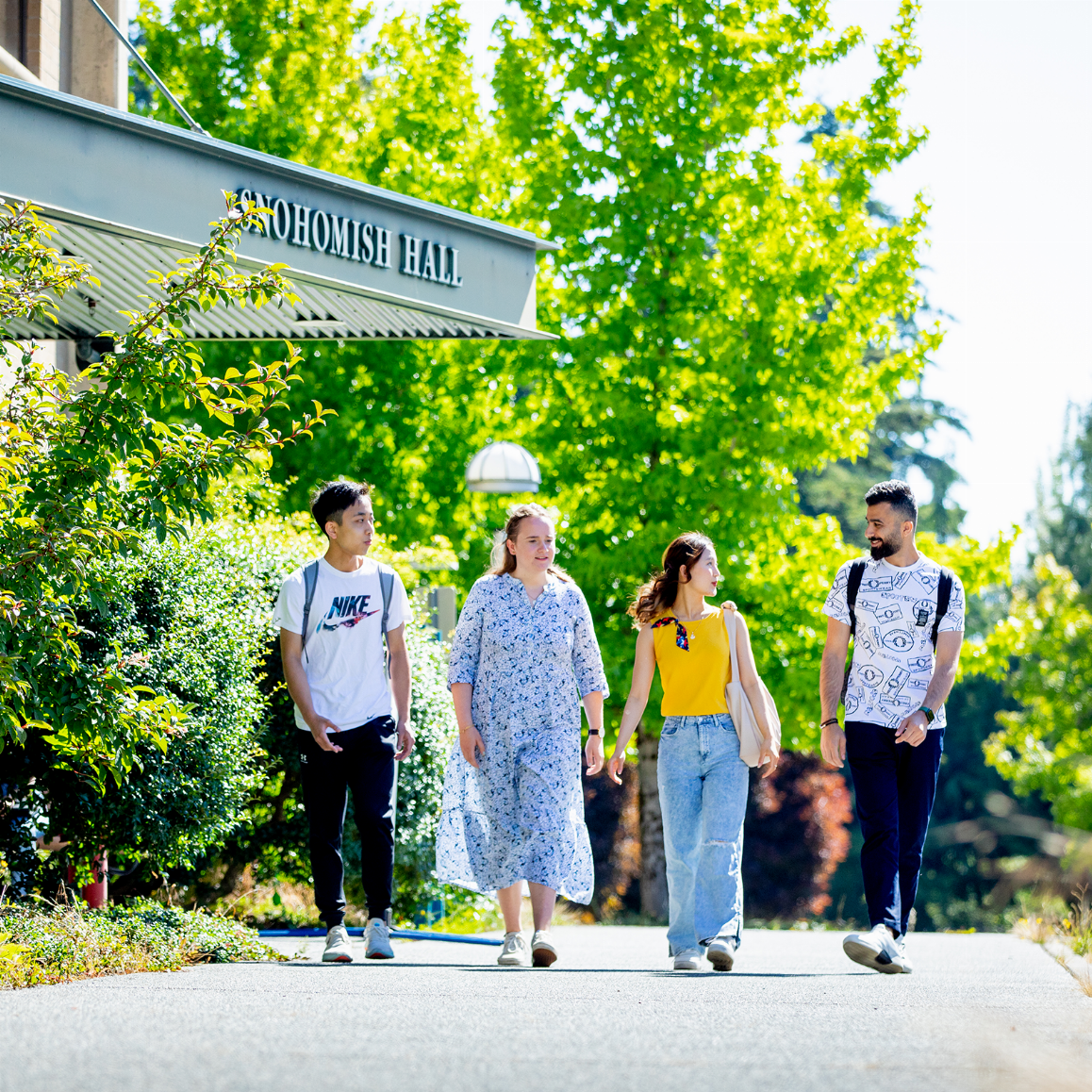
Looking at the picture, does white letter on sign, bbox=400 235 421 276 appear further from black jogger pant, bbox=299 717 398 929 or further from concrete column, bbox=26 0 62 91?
concrete column, bbox=26 0 62 91

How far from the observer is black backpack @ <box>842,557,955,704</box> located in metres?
6.95

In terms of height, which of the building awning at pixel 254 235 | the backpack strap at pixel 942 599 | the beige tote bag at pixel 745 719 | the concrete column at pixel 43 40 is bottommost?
the beige tote bag at pixel 745 719

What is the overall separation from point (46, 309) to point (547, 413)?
9447 mm

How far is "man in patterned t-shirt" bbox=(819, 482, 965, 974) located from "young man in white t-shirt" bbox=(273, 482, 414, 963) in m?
1.95

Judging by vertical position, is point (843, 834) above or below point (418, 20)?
below

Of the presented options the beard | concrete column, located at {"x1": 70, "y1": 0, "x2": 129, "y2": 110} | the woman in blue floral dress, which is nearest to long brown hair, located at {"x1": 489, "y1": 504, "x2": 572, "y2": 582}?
the woman in blue floral dress

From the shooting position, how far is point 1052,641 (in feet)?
86.9

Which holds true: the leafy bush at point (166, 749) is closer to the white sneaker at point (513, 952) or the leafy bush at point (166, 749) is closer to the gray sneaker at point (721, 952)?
the white sneaker at point (513, 952)

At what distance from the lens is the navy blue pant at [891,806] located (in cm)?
673

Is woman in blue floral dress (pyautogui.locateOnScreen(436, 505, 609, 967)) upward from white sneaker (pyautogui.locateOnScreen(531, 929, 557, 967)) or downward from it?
upward

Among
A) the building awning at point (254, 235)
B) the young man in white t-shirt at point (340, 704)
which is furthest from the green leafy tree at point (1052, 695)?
the young man in white t-shirt at point (340, 704)

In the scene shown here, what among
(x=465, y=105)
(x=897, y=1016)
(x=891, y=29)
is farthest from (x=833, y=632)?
(x=465, y=105)

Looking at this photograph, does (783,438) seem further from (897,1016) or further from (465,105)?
(897,1016)

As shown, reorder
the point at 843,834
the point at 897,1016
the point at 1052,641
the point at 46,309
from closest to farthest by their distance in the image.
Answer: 1. the point at 897,1016
2. the point at 46,309
3. the point at 1052,641
4. the point at 843,834
